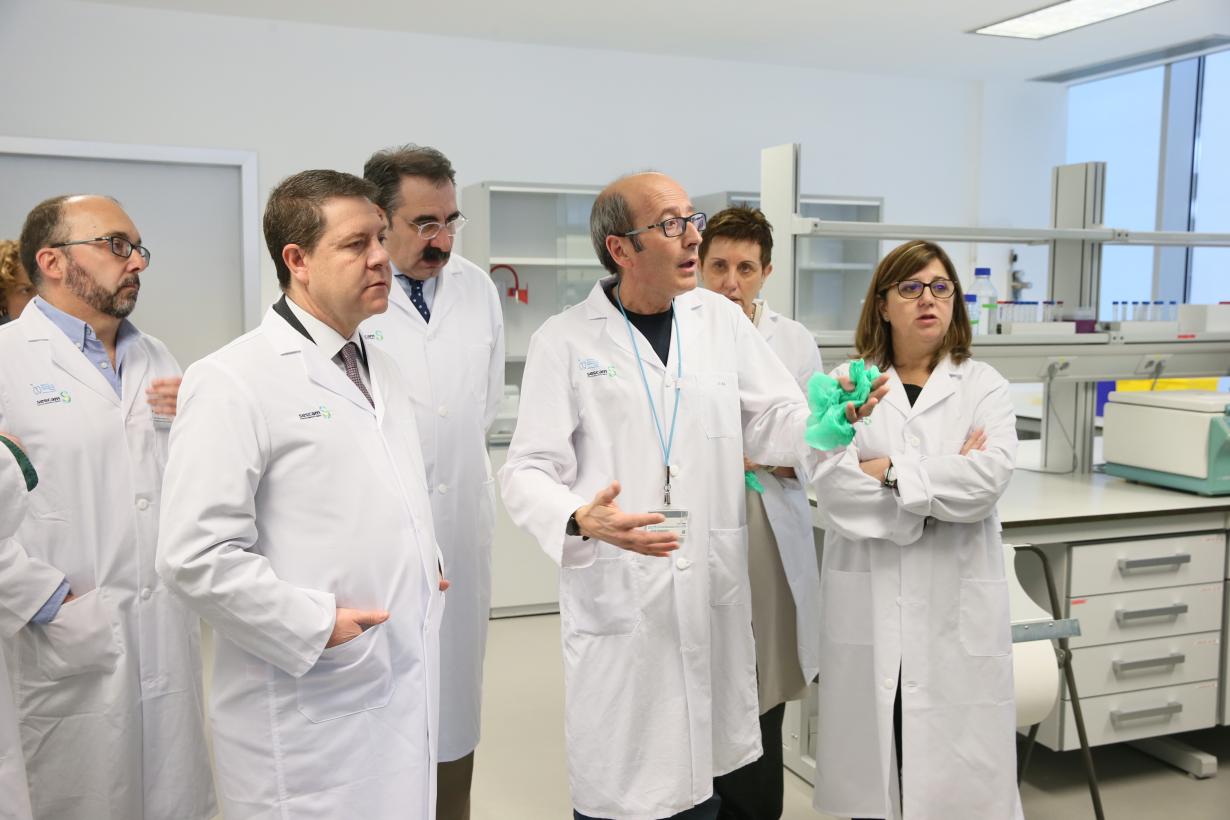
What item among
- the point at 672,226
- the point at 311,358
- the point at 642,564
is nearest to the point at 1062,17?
the point at 672,226

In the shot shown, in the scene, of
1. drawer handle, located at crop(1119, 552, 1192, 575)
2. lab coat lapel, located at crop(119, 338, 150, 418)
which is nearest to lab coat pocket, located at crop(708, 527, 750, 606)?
lab coat lapel, located at crop(119, 338, 150, 418)

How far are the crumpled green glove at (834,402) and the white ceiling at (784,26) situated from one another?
3.39 m

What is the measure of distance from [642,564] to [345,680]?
0.60 metres

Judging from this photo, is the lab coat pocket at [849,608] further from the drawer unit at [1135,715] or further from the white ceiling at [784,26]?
the white ceiling at [784,26]

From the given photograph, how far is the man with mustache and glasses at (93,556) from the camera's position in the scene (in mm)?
1877

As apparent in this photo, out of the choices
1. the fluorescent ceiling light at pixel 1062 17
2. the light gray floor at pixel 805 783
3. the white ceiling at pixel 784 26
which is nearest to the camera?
the light gray floor at pixel 805 783

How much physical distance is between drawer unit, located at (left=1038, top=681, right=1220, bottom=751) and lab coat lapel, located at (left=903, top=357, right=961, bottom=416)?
1291 mm

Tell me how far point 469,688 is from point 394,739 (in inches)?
26.9

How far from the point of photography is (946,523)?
225cm

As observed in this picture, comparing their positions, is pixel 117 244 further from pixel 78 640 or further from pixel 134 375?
pixel 78 640

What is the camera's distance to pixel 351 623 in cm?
154

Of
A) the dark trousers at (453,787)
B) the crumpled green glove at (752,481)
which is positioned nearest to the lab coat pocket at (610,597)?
the crumpled green glove at (752,481)

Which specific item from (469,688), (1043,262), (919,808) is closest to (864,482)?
(919,808)

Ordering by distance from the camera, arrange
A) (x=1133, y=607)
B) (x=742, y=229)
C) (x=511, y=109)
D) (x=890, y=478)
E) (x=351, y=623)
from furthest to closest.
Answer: (x=511, y=109) < (x=1133, y=607) < (x=742, y=229) < (x=890, y=478) < (x=351, y=623)
